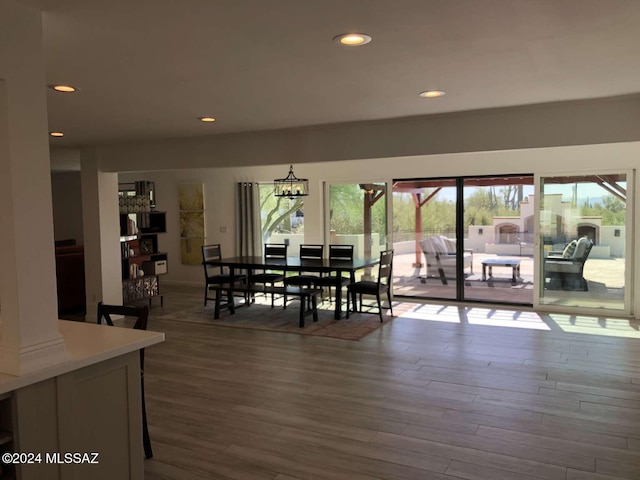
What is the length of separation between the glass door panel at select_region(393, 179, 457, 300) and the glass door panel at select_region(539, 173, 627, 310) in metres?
1.35

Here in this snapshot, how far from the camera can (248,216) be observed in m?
9.48

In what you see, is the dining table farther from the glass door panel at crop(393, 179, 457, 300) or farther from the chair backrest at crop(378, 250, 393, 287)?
the glass door panel at crop(393, 179, 457, 300)

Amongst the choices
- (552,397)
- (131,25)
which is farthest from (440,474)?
(131,25)

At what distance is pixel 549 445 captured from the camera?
3100 millimetres

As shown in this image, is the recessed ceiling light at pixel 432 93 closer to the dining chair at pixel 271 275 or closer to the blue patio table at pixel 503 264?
the dining chair at pixel 271 275

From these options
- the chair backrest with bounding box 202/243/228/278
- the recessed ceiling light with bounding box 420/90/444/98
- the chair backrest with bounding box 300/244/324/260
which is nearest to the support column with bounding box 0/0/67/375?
the recessed ceiling light with bounding box 420/90/444/98

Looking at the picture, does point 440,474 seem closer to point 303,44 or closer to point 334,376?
point 334,376

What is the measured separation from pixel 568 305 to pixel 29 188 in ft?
22.7

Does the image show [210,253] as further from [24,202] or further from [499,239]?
[24,202]

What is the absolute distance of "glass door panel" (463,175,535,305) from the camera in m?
7.40

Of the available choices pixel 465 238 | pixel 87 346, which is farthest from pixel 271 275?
pixel 87 346

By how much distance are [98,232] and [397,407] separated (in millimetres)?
4897

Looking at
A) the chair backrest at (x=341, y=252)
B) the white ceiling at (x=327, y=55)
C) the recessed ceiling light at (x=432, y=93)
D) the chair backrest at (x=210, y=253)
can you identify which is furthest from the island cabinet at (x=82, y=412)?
the chair backrest at (x=341, y=252)

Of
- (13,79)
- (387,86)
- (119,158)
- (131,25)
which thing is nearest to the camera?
(13,79)
